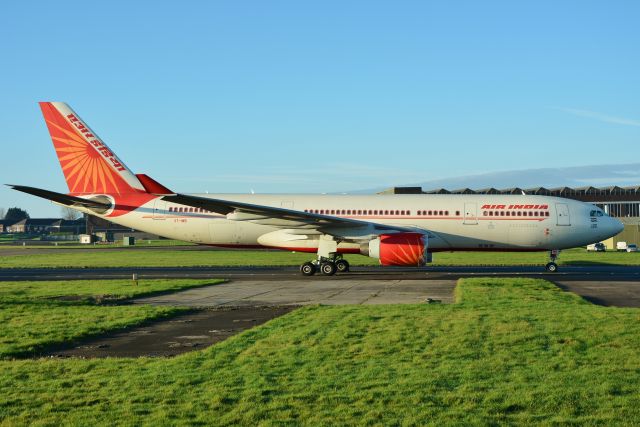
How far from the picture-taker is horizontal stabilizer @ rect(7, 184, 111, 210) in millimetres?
29297

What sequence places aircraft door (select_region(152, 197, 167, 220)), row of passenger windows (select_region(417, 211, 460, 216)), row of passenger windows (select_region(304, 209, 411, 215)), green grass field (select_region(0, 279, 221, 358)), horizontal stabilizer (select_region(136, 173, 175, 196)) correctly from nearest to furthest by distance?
green grass field (select_region(0, 279, 221, 358)), horizontal stabilizer (select_region(136, 173, 175, 196)), row of passenger windows (select_region(417, 211, 460, 216)), row of passenger windows (select_region(304, 209, 411, 215)), aircraft door (select_region(152, 197, 167, 220))

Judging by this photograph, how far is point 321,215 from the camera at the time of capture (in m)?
31.6

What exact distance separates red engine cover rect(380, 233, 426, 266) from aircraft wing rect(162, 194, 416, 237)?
7.36 feet

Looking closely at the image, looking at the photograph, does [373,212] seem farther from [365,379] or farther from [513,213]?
[365,379]

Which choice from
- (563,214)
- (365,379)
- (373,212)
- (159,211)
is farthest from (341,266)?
(365,379)

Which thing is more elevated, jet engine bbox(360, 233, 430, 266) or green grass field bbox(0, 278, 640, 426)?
jet engine bbox(360, 233, 430, 266)

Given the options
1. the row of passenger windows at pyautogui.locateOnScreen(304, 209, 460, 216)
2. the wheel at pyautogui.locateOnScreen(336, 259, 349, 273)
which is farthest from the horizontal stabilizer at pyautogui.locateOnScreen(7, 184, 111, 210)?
the wheel at pyautogui.locateOnScreen(336, 259, 349, 273)

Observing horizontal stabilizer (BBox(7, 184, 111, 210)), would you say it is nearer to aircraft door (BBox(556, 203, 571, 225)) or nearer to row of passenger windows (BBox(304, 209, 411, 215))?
row of passenger windows (BBox(304, 209, 411, 215))

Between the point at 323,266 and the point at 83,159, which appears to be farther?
the point at 83,159

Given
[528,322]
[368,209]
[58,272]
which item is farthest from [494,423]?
[58,272]

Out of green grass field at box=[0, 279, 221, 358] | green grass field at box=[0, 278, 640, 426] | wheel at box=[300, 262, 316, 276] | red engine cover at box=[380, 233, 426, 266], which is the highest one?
red engine cover at box=[380, 233, 426, 266]

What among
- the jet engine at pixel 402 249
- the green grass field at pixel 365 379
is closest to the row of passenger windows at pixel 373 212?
the jet engine at pixel 402 249

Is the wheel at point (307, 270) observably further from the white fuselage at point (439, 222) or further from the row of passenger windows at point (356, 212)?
the row of passenger windows at point (356, 212)

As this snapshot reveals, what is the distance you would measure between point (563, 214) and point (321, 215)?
1245 centimetres
